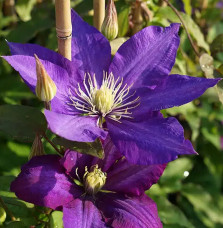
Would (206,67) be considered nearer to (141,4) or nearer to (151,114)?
(141,4)

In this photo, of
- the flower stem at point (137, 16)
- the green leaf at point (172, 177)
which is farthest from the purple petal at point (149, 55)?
the green leaf at point (172, 177)

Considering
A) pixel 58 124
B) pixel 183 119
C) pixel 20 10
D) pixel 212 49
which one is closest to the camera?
pixel 58 124

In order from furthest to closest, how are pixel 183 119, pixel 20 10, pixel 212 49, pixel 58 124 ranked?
pixel 183 119 → pixel 20 10 → pixel 212 49 → pixel 58 124

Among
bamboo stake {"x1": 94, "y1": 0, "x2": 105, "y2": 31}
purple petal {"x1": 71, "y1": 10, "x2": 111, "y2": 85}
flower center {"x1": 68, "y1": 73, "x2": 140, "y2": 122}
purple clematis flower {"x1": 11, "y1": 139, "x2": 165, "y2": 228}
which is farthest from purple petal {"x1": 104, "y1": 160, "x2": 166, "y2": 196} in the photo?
bamboo stake {"x1": 94, "y1": 0, "x2": 105, "y2": 31}

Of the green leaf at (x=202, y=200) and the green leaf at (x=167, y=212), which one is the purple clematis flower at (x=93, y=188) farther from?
the green leaf at (x=202, y=200)

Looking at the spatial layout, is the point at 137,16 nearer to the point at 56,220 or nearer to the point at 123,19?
the point at 123,19

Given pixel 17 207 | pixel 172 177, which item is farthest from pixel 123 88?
pixel 172 177

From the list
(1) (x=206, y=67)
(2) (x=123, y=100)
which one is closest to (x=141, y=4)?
(1) (x=206, y=67)
